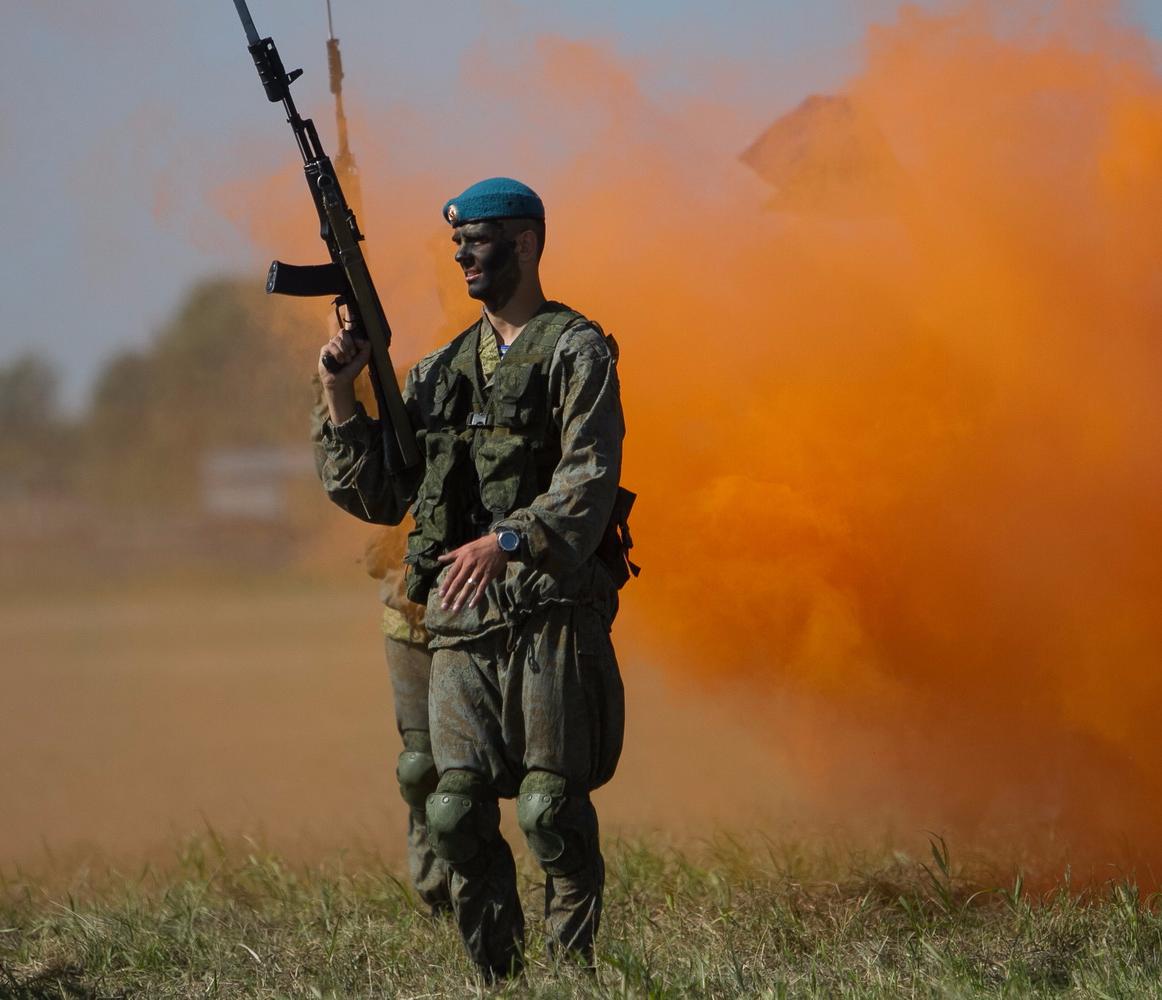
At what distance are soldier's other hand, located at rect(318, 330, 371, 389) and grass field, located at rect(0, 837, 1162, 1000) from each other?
1611mm

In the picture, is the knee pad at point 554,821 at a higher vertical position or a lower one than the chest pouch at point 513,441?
lower

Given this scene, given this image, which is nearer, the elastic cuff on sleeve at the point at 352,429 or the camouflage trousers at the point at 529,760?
the camouflage trousers at the point at 529,760

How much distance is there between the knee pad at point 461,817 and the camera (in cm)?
454

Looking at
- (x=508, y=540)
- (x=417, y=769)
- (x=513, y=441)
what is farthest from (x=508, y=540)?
(x=417, y=769)

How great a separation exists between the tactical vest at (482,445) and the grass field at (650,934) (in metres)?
1.16

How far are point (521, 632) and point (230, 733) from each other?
10.6m

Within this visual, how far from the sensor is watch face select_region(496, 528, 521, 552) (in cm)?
428

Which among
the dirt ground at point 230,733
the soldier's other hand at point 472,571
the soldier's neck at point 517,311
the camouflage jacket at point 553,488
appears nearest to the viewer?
the soldier's other hand at point 472,571

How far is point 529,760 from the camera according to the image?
4562 mm

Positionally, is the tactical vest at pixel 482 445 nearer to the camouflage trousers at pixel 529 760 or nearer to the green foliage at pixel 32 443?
the camouflage trousers at pixel 529 760

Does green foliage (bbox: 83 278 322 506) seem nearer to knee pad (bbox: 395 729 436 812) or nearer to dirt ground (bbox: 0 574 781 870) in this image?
dirt ground (bbox: 0 574 781 870)

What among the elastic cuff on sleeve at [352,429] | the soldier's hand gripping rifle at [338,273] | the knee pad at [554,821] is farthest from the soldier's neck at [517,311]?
the knee pad at [554,821]

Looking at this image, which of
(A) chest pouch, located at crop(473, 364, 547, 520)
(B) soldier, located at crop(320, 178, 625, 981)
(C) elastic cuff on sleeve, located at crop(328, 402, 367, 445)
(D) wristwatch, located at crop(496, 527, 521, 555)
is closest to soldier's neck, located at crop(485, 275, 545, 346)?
(B) soldier, located at crop(320, 178, 625, 981)

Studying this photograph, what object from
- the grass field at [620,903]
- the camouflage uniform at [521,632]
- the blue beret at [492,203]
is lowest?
the grass field at [620,903]
